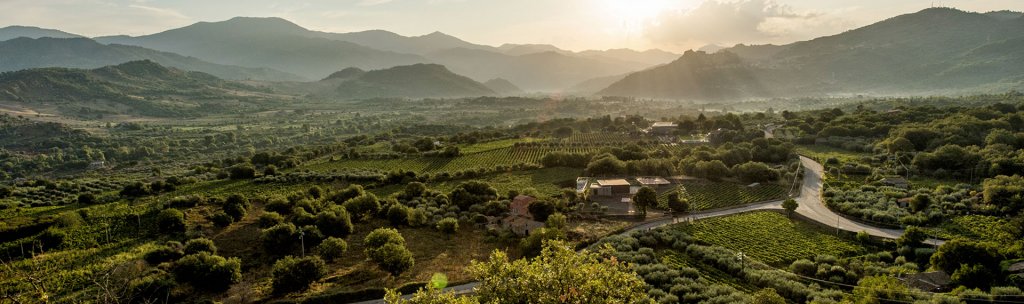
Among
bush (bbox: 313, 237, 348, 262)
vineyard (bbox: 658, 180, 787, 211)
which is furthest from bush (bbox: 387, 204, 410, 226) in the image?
vineyard (bbox: 658, 180, 787, 211)

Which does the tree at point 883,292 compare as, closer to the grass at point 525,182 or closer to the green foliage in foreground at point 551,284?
the green foliage in foreground at point 551,284

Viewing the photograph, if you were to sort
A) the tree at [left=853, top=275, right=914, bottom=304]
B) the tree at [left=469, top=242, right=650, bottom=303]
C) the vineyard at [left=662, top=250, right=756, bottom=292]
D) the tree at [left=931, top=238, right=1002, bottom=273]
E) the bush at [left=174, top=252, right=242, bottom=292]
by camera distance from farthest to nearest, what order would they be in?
the vineyard at [left=662, top=250, right=756, bottom=292] < the bush at [left=174, top=252, right=242, bottom=292] < the tree at [left=931, top=238, right=1002, bottom=273] < the tree at [left=853, top=275, right=914, bottom=304] < the tree at [left=469, top=242, right=650, bottom=303]

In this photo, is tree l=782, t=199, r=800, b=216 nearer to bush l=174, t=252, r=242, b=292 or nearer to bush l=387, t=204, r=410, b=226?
bush l=387, t=204, r=410, b=226

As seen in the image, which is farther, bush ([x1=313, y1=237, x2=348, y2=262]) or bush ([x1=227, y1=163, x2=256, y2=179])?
bush ([x1=227, y1=163, x2=256, y2=179])

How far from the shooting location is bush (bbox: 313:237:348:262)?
118 feet

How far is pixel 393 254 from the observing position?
33.0 m

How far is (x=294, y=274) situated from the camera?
30.6 m

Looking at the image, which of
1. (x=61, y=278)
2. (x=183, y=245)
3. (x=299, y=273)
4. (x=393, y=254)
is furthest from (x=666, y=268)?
(x=61, y=278)

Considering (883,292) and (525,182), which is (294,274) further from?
(525,182)

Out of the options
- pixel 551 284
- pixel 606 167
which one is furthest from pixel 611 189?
pixel 551 284

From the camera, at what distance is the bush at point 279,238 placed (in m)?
37.5

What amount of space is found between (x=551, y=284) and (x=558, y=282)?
0.27 metres

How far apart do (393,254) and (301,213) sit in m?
13.7

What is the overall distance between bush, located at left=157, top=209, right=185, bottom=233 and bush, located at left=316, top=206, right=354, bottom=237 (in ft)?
34.1
